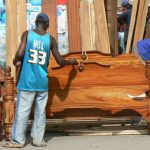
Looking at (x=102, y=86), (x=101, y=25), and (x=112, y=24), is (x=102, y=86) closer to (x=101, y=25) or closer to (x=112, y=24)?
(x=101, y=25)

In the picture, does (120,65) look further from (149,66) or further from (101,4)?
(101,4)

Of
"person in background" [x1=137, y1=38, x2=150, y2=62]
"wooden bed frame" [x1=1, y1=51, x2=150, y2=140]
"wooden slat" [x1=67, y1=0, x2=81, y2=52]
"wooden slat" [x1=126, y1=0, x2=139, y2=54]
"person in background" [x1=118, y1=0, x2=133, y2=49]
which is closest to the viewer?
"wooden bed frame" [x1=1, y1=51, x2=150, y2=140]

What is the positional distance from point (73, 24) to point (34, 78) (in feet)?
6.85

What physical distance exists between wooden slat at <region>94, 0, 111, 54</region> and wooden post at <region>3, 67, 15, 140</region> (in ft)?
6.37

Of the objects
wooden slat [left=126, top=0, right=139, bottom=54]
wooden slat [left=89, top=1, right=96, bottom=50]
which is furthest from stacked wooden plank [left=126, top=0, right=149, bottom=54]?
wooden slat [left=89, top=1, right=96, bottom=50]

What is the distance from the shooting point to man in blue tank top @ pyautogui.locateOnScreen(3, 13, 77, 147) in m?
5.65

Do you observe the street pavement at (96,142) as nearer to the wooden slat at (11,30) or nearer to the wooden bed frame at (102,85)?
the wooden bed frame at (102,85)

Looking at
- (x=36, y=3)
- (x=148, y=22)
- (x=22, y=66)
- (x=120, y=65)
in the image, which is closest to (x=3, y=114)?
(x=22, y=66)

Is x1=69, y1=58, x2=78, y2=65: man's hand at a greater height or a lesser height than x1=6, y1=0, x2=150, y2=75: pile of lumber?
lesser

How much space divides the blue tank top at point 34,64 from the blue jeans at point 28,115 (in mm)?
103

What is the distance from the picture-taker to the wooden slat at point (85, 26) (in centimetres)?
748

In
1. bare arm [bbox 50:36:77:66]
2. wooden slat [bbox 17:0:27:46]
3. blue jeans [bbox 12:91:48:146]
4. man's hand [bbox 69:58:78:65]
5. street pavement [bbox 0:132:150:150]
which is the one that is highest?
wooden slat [bbox 17:0:27:46]

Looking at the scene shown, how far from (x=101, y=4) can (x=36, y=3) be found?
0.99m

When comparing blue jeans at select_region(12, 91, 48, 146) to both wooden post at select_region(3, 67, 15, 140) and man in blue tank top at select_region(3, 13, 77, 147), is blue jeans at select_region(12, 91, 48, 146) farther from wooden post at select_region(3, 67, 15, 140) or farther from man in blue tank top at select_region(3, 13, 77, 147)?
wooden post at select_region(3, 67, 15, 140)
